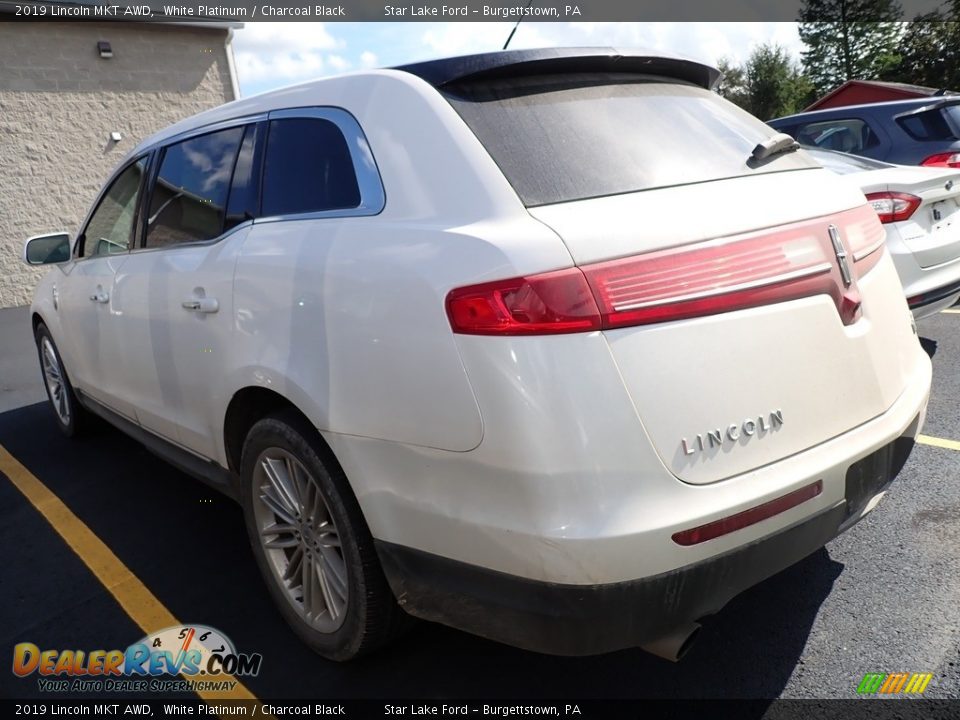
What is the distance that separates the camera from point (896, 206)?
4.43 m

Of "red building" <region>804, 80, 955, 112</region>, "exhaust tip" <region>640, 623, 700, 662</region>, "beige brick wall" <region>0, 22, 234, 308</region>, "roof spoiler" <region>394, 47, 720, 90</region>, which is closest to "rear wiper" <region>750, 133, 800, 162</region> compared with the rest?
"roof spoiler" <region>394, 47, 720, 90</region>

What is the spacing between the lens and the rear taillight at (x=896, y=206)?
174 inches

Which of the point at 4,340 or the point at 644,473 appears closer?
the point at 644,473

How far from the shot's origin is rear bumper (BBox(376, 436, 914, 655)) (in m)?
1.77

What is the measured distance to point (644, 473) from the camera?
173 centimetres

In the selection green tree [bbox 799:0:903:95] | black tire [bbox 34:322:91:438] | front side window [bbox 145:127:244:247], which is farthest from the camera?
green tree [bbox 799:0:903:95]

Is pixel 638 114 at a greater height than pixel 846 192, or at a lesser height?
greater

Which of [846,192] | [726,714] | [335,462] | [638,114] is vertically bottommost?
[726,714]

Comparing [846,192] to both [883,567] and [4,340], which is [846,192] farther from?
[4,340]

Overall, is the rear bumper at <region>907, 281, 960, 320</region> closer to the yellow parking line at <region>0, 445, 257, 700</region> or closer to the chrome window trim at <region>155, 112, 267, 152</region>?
the chrome window trim at <region>155, 112, 267, 152</region>

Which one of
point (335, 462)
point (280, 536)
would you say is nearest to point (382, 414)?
point (335, 462)

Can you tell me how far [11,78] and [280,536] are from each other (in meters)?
13.3

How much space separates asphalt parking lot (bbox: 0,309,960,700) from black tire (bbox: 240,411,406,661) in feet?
0.47

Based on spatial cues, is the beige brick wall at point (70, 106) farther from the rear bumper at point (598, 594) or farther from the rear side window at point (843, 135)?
the rear bumper at point (598, 594)
